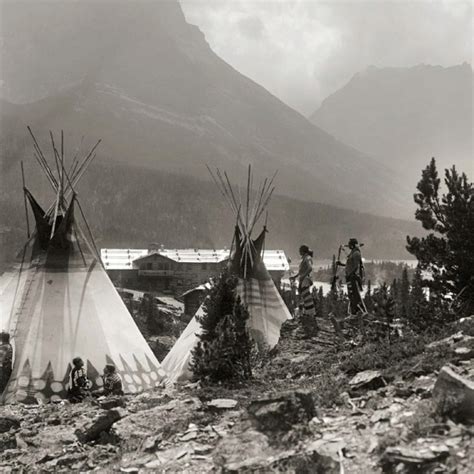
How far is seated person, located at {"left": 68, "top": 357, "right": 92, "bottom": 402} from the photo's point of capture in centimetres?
1095

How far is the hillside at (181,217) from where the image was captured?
313ft

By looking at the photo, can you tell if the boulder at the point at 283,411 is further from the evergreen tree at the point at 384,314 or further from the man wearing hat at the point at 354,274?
the man wearing hat at the point at 354,274

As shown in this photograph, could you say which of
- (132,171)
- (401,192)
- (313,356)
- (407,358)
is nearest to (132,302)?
(313,356)

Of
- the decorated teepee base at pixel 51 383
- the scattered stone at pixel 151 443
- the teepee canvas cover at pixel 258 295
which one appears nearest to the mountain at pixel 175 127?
the teepee canvas cover at pixel 258 295

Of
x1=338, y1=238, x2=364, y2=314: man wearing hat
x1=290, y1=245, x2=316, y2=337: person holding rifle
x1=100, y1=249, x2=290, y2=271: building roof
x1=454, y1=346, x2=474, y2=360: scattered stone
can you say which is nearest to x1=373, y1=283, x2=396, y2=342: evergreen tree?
x1=338, y1=238, x2=364, y2=314: man wearing hat

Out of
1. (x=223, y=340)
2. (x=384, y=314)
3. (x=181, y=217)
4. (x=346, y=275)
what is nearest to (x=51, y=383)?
(x=223, y=340)

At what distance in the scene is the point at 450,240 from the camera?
15.1 m

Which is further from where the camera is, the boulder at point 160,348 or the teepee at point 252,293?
the boulder at point 160,348

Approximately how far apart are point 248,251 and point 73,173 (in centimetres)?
542

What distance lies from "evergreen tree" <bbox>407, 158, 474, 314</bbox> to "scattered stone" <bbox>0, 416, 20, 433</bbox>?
10029mm

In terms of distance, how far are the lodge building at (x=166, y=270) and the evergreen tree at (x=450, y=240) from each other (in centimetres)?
3690

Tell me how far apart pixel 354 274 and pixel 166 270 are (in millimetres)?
43739

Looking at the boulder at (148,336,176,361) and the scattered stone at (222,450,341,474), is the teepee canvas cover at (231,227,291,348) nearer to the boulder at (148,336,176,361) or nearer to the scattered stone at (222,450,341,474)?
the boulder at (148,336,176,361)

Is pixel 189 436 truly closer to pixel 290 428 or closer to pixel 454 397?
pixel 290 428
